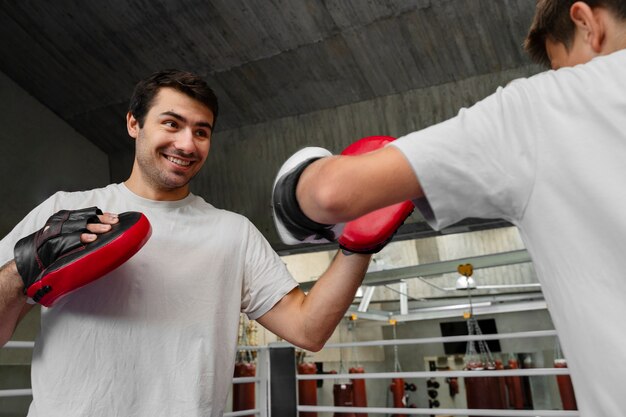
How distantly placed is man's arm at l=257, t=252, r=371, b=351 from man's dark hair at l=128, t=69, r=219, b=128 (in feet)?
2.14

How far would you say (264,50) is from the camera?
407 centimetres

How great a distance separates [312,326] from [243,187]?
11.2 feet

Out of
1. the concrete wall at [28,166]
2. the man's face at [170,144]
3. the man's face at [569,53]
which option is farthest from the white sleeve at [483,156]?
the concrete wall at [28,166]

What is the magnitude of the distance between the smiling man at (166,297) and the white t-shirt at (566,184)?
56 cm

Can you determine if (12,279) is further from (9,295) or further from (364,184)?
(364,184)

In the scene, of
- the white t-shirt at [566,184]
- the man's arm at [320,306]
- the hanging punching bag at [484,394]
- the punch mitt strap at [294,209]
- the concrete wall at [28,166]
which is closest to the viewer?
the white t-shirt at [566,184]

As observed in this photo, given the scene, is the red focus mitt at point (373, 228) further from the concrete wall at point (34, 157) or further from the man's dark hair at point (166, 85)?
the concrete wall at point (34, 157)

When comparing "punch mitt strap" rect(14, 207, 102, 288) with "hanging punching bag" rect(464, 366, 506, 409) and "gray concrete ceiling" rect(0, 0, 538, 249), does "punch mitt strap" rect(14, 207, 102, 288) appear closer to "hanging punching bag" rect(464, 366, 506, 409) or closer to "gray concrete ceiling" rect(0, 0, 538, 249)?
"gray concrete ceiling" rect(0, 0, 538, 249)

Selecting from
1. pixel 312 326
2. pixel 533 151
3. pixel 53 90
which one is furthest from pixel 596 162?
pixel 53 90

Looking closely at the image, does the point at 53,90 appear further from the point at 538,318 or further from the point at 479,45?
the point at 538,318

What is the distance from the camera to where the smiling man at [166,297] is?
3.86 ft

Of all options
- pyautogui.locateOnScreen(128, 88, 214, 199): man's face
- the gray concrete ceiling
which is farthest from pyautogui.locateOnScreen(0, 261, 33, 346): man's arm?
the gray concrete ceiling

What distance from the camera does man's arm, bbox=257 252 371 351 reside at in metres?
1.28

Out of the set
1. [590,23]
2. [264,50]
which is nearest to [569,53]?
[590,23]
